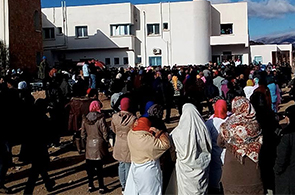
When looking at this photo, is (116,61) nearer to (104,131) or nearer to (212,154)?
(104,131)

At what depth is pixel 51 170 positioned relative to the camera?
8.75 metres

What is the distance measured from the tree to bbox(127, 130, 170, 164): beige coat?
19.9 m

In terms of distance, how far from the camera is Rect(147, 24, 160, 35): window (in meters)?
37.7

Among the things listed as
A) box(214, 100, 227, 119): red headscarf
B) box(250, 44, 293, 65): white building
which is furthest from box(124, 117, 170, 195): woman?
box(250, 44, 293, 65): white building

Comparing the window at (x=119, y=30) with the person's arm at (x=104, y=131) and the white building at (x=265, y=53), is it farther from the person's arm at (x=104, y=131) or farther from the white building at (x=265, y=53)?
the person's arm at (x=104, y=131)

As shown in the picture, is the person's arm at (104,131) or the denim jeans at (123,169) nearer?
the denim jeans at (123,169)

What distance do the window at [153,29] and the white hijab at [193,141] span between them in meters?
33.2

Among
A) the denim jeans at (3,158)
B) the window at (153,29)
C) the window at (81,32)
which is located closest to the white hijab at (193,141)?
the denim jeans at (3,158)

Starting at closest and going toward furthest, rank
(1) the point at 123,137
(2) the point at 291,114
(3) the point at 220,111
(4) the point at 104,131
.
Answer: (2) the point at 291,114 → (3) the point at 220,111 → (1) the point at 123,137 → (4) the point at 104,131

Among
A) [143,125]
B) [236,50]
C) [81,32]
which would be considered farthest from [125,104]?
[236,50]

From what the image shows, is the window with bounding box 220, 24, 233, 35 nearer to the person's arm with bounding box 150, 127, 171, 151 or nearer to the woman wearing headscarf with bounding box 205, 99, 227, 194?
the woman wearing headscarf with bounding box 205, 99, 227, 194

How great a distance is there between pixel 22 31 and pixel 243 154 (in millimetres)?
23520

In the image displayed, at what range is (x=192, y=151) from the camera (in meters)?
5.01

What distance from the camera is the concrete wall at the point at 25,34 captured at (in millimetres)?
24734
